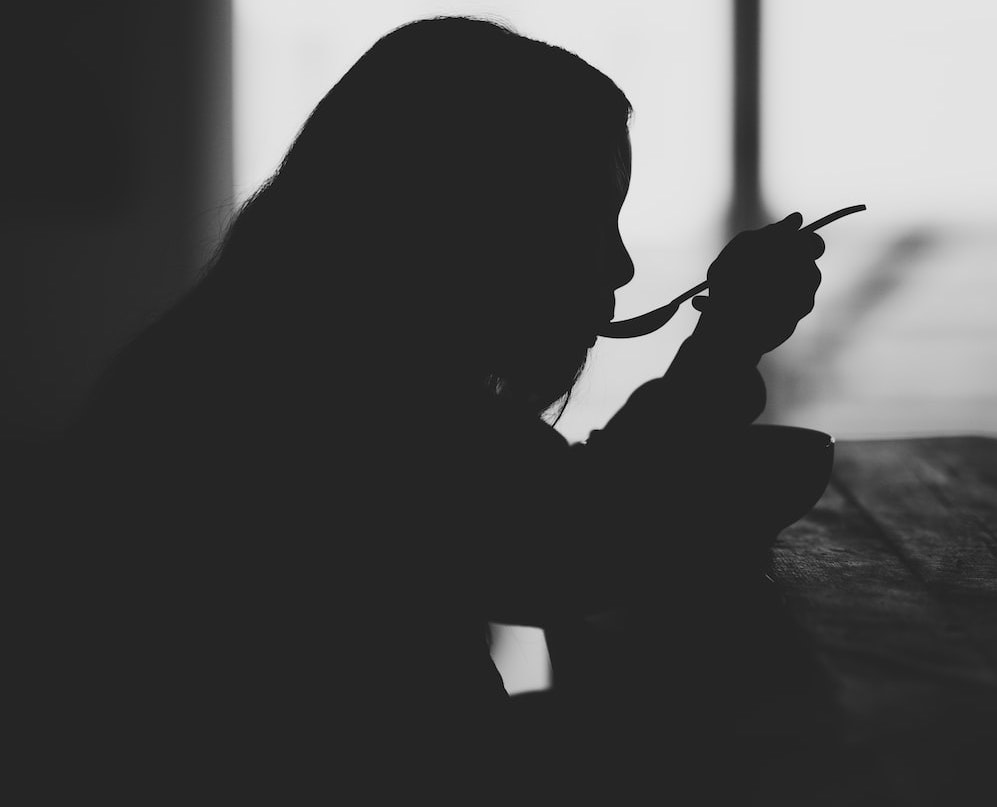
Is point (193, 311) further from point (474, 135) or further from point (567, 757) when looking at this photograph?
point (567, 757)

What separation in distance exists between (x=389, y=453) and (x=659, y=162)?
213cm

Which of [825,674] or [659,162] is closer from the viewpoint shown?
[825,674]

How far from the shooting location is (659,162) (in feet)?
7.97

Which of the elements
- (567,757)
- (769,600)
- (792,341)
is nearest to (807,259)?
(769,600)

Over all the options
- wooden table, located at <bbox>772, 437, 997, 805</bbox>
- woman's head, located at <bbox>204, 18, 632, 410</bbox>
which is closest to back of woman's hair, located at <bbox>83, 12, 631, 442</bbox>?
woman's head, located at <bbox>204, 18, 632, 410</bbox>

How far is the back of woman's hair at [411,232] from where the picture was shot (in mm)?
511

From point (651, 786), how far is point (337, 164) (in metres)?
0.41

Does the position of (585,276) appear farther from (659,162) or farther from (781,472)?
(659,162)

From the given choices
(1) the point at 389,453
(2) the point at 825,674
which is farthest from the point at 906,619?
(1) the point at 389,453

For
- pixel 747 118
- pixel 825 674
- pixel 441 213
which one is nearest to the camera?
pixel 825 674

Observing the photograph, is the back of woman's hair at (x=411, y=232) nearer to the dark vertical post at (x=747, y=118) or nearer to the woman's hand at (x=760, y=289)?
the woman's hand at (x=760, y=289)

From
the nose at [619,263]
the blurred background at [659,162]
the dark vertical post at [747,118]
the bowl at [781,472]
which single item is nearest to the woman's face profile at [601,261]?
the nose at [619,263]

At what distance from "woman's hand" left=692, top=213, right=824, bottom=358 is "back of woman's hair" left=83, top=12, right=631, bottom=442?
98 millimetres

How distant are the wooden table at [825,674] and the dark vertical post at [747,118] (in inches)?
73.2
